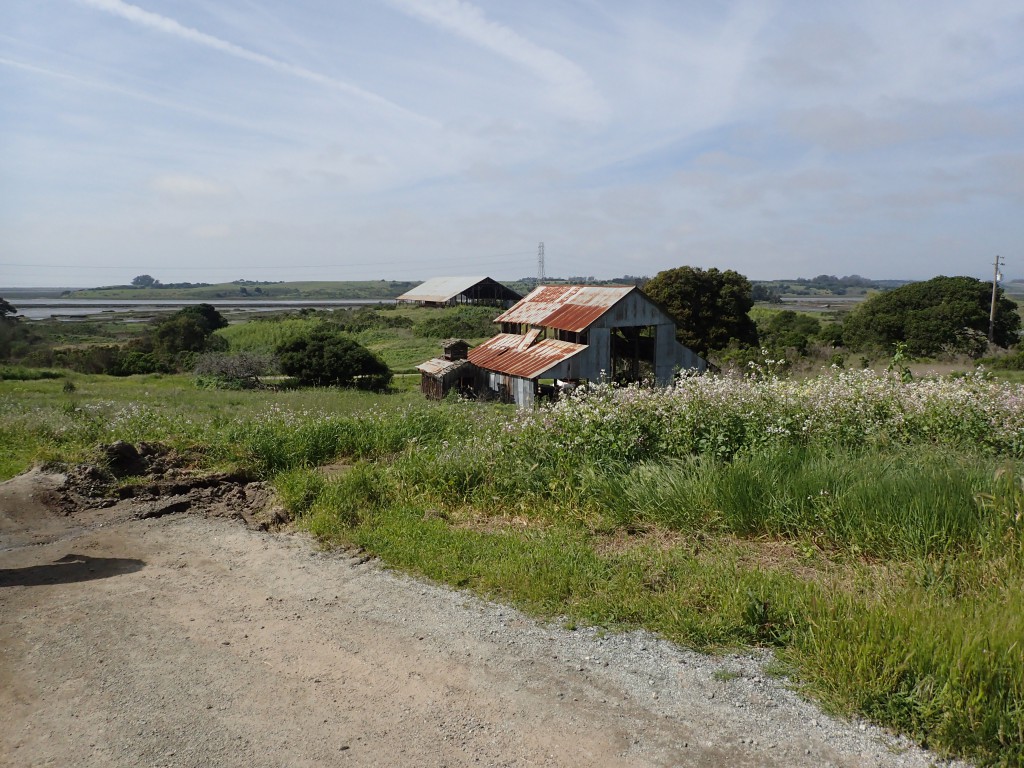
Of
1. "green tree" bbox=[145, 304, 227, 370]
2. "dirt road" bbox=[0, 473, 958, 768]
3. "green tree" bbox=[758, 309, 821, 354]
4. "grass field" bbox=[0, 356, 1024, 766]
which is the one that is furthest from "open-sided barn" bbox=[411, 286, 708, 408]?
"green tree" bbox=[145, 304, 227, 370]

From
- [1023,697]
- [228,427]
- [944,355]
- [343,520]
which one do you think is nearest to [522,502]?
[343,520]

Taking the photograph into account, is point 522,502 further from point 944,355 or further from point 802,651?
point 944,355

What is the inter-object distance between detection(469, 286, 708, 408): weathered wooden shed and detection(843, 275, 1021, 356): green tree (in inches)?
620

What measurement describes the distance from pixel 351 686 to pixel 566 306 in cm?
2598

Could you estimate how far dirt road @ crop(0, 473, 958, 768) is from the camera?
11.8 feet

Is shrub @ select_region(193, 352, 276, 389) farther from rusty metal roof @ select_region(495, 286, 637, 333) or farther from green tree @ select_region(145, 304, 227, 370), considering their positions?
rusty metal roof @ select_region(495, 286, 637, 333)

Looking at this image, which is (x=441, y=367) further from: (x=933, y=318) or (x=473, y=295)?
(x=473, y=295)

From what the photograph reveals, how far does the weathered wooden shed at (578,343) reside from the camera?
87.8 feet

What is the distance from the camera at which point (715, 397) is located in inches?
330

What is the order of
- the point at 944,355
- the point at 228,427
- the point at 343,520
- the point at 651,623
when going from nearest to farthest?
1. the point at 651,623
2. the point at 343,520
3. the point at 228,427
4. the point at 944,355

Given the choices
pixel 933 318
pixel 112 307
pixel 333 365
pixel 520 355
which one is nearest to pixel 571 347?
pixel 520 355

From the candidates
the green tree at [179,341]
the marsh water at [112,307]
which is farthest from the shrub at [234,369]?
the marsh water at [112,307]

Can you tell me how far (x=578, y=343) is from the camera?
27312 mm

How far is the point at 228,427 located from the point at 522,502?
5289 millimetres
